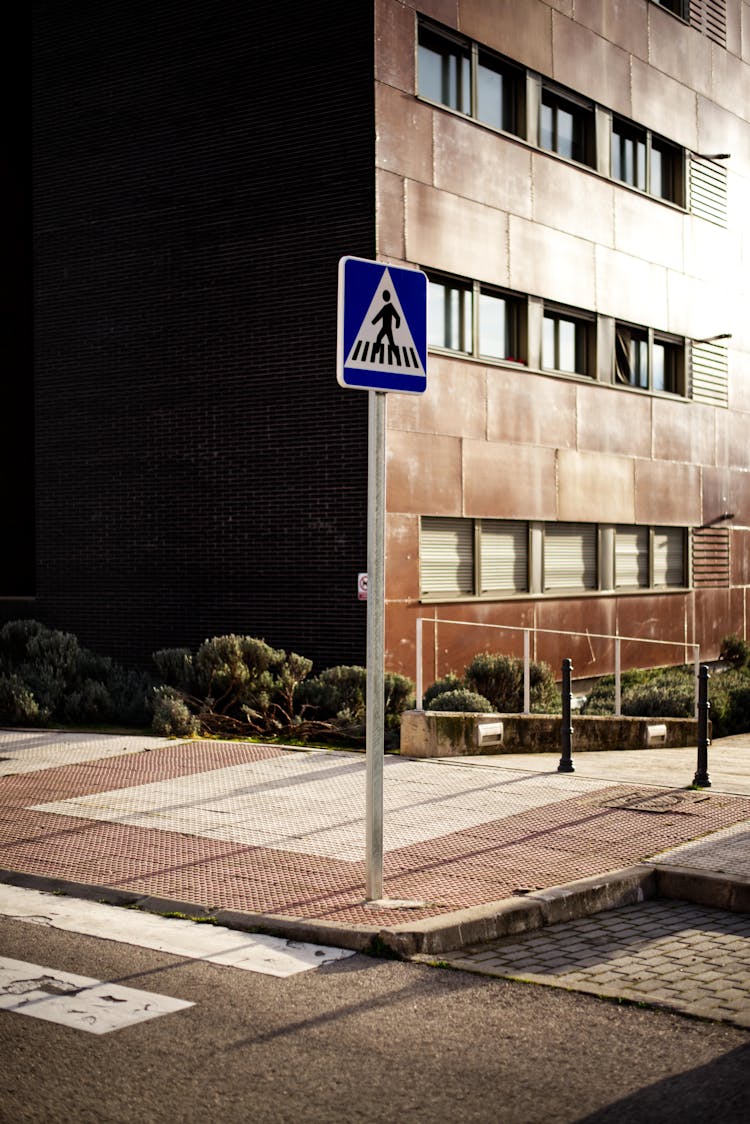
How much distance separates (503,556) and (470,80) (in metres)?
6.82

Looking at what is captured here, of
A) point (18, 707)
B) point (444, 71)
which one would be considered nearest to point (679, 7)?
point (444, 71)

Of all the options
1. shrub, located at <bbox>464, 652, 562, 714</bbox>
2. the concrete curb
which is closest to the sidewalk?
the concrete curb

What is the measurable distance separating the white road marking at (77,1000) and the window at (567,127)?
56.5 ft

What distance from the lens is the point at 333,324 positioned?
17.6 meters

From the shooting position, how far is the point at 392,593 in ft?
56.7

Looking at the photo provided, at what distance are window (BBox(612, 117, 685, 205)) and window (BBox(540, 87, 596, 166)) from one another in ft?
2.92

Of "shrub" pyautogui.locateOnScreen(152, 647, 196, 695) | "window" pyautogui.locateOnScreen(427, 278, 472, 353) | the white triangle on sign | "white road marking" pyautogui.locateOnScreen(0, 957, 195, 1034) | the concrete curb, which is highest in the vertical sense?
"window" pyautogui.locateOnScreen(427, 278, 472, 353)

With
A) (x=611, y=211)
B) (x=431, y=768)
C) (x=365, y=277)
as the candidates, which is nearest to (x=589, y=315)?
(x=611, y=211)

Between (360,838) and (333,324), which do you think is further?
(333,324)

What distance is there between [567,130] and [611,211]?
153cm

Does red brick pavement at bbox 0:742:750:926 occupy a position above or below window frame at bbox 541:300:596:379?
below

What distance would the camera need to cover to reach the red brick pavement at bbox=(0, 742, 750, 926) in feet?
24.8

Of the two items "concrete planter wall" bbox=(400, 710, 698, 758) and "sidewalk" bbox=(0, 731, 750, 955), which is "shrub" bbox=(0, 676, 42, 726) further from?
"concrete planter wall" bbox=(400, 710, 698, 758)

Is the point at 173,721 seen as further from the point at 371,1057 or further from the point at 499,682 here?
the point at 371,1057
